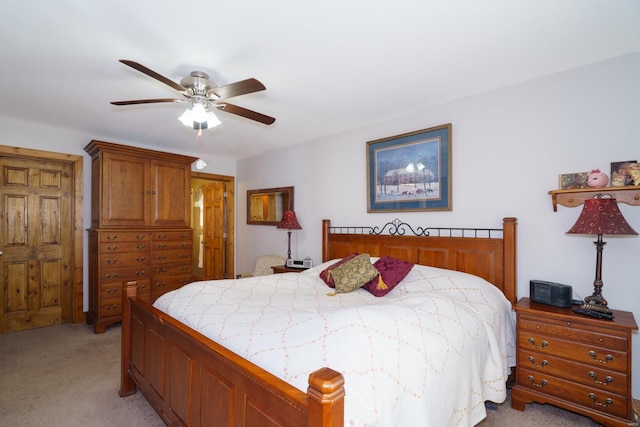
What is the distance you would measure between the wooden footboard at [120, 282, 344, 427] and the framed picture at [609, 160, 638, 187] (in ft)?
7.88

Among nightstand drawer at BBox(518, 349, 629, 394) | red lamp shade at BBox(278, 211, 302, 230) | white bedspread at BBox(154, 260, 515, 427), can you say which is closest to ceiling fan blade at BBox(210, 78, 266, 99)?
white bedspread at BBox(154, 260, 515, 427)

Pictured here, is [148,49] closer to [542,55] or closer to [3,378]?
[542,55]

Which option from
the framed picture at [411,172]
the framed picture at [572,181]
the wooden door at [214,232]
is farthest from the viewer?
the wooden door at [214,232]

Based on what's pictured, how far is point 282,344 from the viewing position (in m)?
1.34

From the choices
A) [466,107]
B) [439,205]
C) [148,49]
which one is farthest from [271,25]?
[439,205]

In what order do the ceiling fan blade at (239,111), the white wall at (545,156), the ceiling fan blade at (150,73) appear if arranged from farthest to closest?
the ceiling fan blade at (239,111), the white wall at (545,156), the ceiling fan blade at (150,73)

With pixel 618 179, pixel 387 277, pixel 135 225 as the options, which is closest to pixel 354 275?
pixel 387 277

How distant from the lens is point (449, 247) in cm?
276

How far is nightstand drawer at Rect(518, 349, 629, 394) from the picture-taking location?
5.90 ft

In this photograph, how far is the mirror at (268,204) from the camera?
14.8 ft

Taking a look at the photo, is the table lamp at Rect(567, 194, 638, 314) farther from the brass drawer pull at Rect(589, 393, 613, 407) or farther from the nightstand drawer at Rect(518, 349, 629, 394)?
the brass drawer pull at Rect(589, 393, 613, 407)

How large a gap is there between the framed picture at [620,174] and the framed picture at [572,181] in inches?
5.6

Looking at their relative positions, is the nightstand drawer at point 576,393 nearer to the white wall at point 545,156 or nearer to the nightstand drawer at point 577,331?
the nightstand drawer at point 577,331

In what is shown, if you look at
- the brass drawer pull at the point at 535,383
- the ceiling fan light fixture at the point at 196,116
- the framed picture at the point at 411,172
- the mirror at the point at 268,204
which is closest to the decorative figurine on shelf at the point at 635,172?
the framed picture at the point at 411,172
